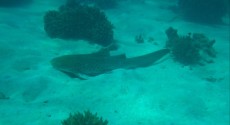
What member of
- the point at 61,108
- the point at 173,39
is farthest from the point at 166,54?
the point at 61,108

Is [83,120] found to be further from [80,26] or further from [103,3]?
[103,3]

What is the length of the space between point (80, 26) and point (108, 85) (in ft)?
14.8

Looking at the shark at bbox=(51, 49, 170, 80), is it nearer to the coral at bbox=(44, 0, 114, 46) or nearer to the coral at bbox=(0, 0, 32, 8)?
the coral at bbox=(44, 0, 114, 46)

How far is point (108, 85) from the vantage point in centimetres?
864

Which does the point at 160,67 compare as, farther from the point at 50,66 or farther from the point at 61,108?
the point at 61,108

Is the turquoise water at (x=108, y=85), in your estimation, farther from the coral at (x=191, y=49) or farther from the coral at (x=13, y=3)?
the coral at (x=13, y=3)

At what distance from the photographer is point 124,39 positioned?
1380 centimetres

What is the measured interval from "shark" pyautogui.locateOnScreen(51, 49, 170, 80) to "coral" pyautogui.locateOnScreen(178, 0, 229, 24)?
881cm

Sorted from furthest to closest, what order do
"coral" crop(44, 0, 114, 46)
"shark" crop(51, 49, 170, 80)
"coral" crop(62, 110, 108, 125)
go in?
"coral" crop(44, 0, 114, 46)
"shark" crop(51, 49, 170, 80)
"coral" crop(62, 110, 108, 125)

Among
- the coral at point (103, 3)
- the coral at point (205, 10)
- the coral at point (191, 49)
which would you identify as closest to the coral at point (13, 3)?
the coral at point (103, 3)

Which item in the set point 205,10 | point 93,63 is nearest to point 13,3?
point 93,63

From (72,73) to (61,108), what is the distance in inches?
76.5

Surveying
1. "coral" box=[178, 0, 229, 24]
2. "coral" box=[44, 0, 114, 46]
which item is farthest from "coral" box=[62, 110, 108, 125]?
"coral" box=[178, 0, 229, 24]

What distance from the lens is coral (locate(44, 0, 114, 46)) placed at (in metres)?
12.1
